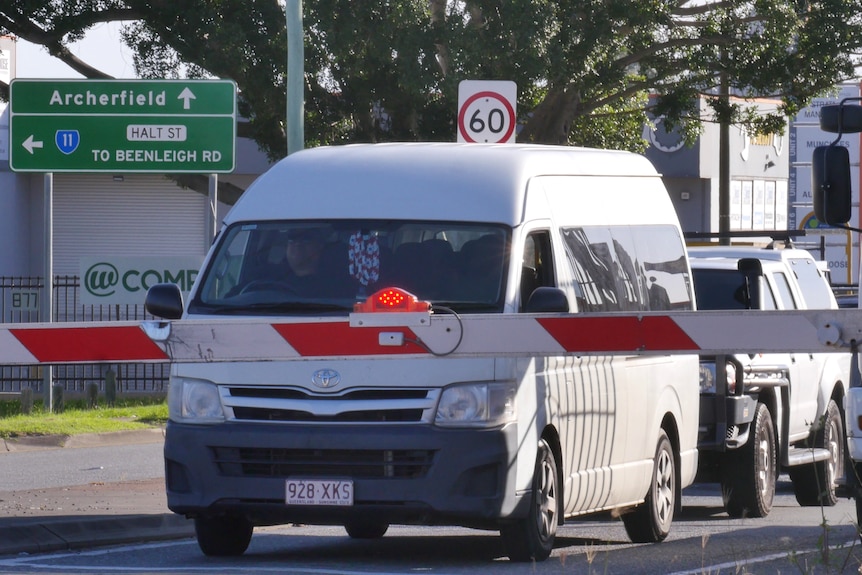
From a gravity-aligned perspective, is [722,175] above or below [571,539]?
above

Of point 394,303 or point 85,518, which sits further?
point 85,518

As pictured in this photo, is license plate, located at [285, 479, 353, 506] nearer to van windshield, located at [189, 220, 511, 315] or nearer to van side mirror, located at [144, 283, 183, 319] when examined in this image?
van windshield, located at [189, 220, 511, 315]

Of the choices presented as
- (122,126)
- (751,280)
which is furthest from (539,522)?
(122,126)

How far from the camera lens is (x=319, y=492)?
8.77 meters

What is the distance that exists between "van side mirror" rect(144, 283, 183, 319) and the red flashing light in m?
1.72

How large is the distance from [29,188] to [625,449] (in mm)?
28990

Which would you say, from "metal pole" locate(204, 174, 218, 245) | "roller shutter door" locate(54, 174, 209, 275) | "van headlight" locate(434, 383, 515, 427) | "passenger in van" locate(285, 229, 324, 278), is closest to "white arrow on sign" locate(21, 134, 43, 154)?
"metal pole" locate(204, 174, 218, 245)

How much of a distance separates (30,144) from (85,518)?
9691 mm

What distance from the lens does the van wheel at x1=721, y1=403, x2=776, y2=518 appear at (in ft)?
41.1

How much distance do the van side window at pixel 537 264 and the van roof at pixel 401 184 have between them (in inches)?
8.3

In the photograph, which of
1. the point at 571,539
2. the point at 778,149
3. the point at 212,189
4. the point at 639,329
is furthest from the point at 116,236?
the point at 639,329

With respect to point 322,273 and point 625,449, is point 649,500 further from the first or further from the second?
point 322,273

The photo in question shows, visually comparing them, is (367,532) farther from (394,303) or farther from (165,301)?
(394,303)

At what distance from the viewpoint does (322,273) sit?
9.38 m
